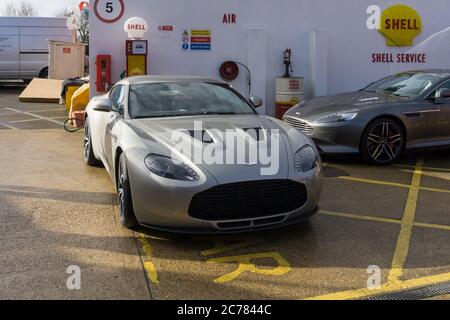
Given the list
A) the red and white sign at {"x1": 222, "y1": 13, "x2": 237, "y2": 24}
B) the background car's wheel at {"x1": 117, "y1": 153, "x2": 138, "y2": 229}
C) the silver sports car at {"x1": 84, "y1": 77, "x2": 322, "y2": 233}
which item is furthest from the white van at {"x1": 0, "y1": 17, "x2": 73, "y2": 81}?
the background car's wheel at {"x1": 117, "y1": 153, "x2": 138, "y2": 229}

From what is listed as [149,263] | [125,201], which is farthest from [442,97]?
[149,263]

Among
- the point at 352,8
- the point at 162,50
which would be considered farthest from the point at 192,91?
the point at 352,8

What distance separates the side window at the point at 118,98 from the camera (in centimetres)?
542

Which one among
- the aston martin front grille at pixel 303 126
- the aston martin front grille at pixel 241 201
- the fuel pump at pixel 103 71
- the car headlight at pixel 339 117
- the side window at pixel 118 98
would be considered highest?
the fuel pump at pixel 103 71

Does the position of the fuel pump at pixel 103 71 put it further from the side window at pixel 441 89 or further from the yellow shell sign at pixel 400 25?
the side window at pixel 441 89

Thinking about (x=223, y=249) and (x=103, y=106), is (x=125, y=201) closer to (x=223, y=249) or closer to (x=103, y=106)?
(x=223, y=249)

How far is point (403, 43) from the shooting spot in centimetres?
1125

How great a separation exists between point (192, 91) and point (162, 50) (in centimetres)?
544

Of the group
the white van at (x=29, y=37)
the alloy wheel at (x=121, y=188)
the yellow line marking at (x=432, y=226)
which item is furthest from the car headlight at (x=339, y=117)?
the white van at (x=29, y=37)

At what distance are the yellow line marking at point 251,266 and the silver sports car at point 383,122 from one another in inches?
135

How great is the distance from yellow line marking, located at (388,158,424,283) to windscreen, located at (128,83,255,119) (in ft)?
6.08

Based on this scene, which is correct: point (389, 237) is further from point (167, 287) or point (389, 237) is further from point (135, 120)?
point (135, 120)

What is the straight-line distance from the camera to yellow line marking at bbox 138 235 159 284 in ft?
11.7

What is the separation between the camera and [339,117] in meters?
7.12
